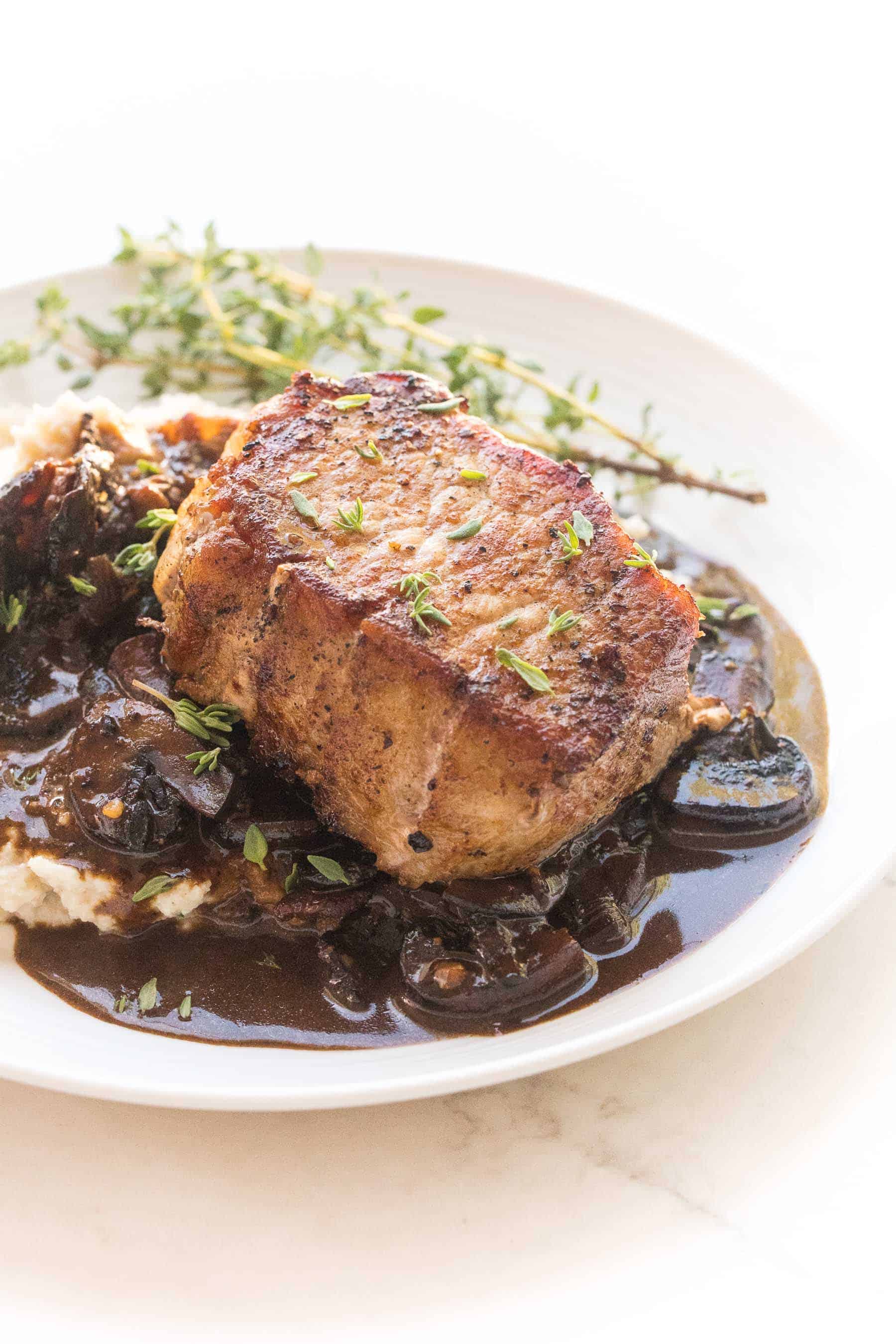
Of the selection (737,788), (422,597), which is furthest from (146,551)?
(737,788)

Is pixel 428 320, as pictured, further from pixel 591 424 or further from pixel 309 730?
pixel 309 730

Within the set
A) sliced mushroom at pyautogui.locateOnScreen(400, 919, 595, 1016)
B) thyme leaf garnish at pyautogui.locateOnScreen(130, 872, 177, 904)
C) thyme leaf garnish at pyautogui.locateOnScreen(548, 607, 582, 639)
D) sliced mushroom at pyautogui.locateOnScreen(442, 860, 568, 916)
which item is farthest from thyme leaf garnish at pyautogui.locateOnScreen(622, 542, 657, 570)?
thyme leaf garnish at pyautogui.locateOnScreen(130, 872, 177, 904)

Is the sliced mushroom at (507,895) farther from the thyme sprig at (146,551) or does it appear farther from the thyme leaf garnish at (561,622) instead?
the thyme sprig at (146,551)

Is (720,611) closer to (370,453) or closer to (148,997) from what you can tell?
(370,453)

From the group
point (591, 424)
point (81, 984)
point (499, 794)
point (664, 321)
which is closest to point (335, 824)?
point (499, 794)

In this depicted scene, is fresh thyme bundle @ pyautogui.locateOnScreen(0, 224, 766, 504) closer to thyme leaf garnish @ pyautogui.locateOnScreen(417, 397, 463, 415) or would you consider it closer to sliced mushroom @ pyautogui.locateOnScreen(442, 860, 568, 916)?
thyme leaf garnish @ pyautogui.locateOnScreen(417, 397, 463, 415)

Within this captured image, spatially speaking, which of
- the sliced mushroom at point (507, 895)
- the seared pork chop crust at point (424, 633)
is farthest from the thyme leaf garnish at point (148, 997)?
the sliced mushroom at point (507, 895)
